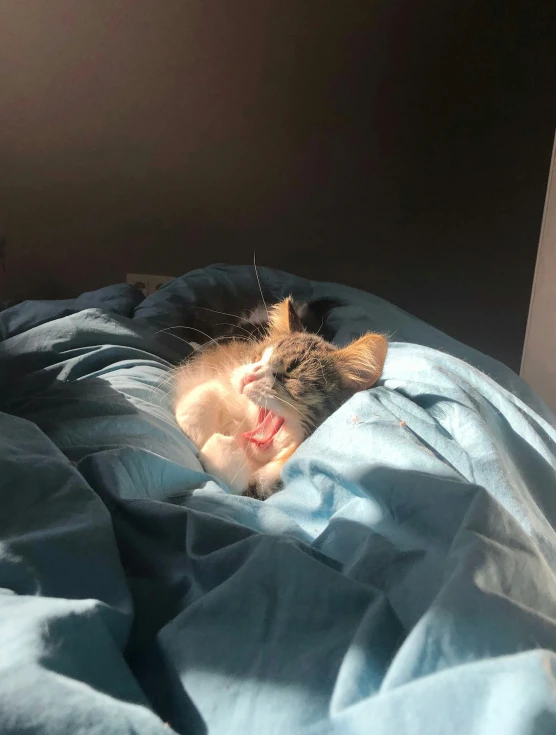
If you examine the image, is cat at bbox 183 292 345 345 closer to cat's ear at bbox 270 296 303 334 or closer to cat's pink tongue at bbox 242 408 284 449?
cat's ear at bbox 270 296 303 334

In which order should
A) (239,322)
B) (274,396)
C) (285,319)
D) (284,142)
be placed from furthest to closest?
1. (284,142)
2. (239,322)
3. (285,319)
4. (274,396)

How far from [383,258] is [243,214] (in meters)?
0.54

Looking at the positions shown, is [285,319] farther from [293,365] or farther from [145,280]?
[145,280]

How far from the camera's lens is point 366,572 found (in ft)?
1.91

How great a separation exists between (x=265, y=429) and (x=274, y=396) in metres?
0.10

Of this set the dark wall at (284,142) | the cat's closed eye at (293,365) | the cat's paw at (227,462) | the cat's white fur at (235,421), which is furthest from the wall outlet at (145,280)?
the cat's paw at (227,462)

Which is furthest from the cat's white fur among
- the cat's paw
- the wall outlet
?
the wall outlet

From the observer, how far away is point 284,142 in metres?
1.92

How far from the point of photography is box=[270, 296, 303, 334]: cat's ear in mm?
1309

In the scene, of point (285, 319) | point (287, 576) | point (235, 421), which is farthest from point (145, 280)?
point (287, 576)

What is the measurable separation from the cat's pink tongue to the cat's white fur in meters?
0.01

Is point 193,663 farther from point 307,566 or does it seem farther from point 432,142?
point 432,142

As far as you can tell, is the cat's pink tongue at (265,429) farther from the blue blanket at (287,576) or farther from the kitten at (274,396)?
the blue blanket at (287,576)

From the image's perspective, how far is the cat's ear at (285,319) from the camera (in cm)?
131
